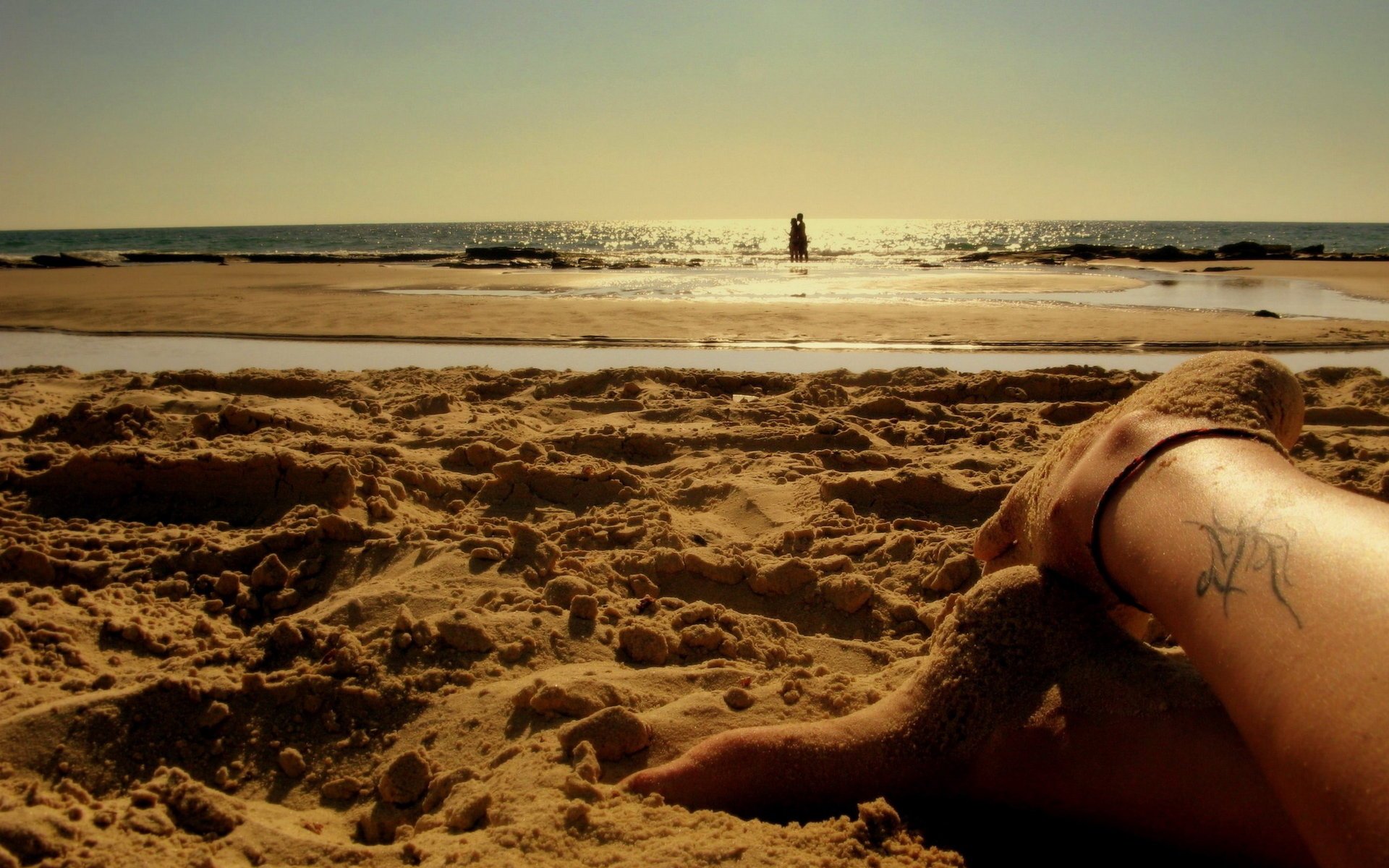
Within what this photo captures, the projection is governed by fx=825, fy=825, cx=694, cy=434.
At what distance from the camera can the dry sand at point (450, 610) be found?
1.38 metres

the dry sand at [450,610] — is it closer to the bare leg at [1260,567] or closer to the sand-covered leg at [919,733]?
the sand-covered leg at [919,733]

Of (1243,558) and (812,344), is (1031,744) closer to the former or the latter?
(1243,558)

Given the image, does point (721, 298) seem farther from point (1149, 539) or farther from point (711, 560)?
point (1149, 539)

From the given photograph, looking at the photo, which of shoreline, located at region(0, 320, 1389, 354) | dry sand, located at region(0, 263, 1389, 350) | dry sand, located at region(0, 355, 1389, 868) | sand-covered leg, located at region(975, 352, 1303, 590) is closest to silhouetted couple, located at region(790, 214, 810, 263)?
dry sand, located at region(0, 263, 1389, 350)

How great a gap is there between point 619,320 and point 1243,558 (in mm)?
7227

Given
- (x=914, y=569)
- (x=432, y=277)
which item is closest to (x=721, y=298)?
(x=432, y=277)

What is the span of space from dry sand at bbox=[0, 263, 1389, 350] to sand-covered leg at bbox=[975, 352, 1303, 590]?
16.6ft

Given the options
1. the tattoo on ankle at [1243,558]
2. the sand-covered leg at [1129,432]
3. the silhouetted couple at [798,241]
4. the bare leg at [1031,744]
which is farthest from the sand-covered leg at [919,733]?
the silhouetted couple at [798,241]

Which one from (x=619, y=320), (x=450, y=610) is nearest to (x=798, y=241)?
(x=619, y=320)

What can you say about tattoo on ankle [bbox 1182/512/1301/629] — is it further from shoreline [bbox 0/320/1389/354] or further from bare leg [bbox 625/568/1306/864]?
shoreline [bbox 0/320/1389/354]

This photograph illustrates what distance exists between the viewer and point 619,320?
808 cm

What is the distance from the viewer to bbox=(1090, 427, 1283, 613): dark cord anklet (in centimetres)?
140

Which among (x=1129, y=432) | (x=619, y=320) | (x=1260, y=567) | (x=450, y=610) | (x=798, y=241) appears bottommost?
(x=450, y=610)

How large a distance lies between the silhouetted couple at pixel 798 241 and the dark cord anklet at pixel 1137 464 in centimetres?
1922
